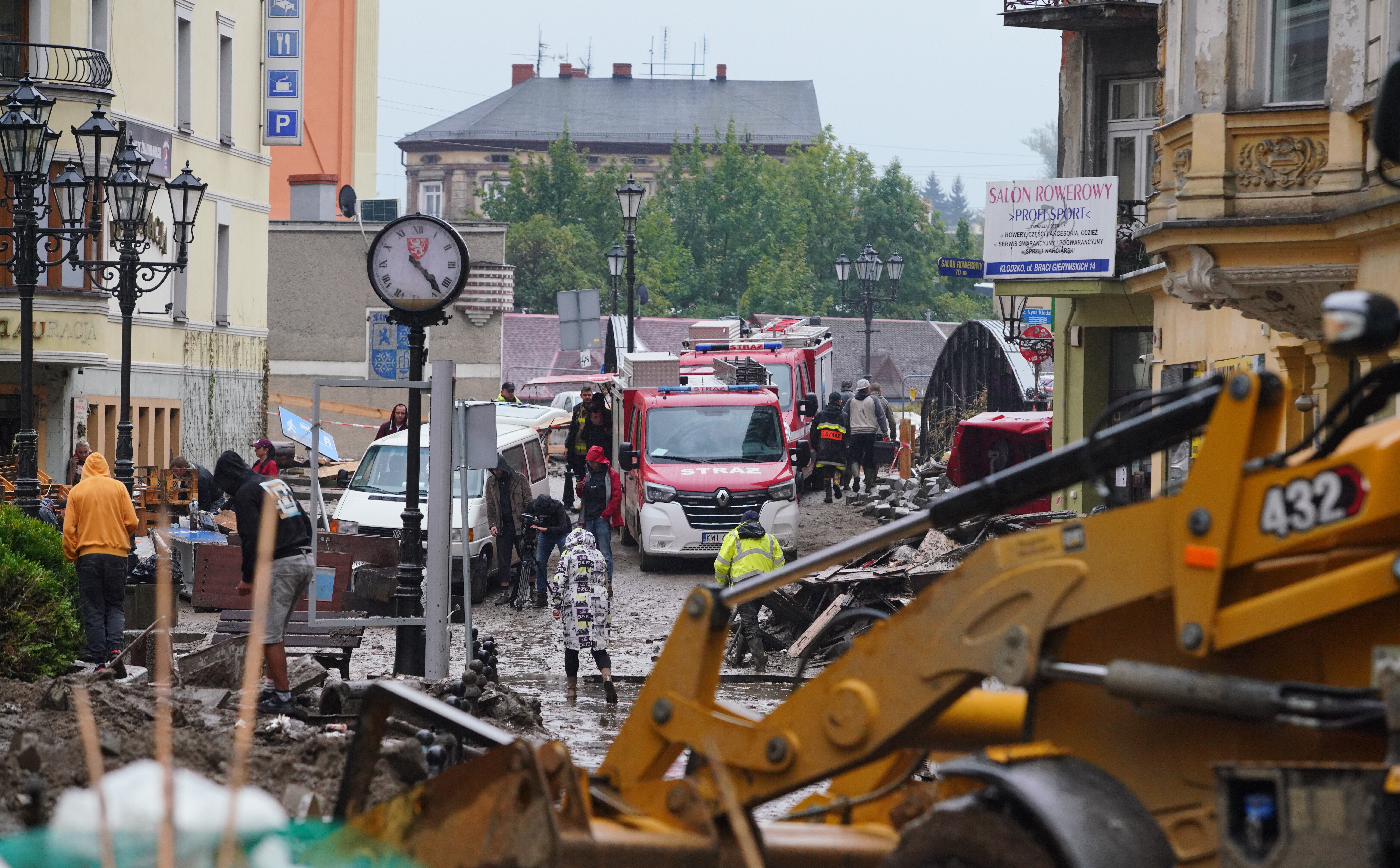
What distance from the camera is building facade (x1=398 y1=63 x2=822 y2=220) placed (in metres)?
112

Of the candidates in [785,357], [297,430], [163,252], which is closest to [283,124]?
[297,430]

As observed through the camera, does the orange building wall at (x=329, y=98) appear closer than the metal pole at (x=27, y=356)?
No

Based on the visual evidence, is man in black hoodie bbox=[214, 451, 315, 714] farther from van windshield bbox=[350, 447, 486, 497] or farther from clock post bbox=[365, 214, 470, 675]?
van windshield bbox=[350, 447, 486, 497]

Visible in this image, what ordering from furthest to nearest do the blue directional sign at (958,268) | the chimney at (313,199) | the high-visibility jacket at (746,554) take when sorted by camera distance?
the chimney at (313,199)
the blue directional sign at (958,268)
the high-visibility jacket at (746,554)

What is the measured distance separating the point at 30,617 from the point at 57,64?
1850 cm

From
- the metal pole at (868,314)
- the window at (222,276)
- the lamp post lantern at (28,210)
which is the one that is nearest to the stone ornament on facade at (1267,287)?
the lamp post lantern at (28,210)

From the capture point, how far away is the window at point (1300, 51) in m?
13.0

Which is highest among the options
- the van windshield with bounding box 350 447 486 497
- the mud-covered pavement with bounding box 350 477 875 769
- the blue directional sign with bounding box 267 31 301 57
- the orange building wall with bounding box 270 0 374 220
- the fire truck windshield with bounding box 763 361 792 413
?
the orange building wall with bounding box 270 0 374 220

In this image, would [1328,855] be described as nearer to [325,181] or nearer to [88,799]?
[88,799]

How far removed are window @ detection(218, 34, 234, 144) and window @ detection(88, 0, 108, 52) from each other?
16.2ft

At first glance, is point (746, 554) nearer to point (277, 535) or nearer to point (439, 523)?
point (439, 523)

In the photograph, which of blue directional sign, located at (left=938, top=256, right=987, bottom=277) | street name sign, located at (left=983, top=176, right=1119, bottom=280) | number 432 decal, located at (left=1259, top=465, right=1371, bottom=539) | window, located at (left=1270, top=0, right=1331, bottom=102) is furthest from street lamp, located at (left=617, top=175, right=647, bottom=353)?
number 432 decal, located at (left=1259, top=465, right=1371, bottom=539)

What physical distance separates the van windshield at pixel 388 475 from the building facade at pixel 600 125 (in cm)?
A: 9026

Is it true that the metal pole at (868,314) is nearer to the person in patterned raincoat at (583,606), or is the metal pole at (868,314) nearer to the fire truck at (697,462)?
the fire truck at (697,462)
